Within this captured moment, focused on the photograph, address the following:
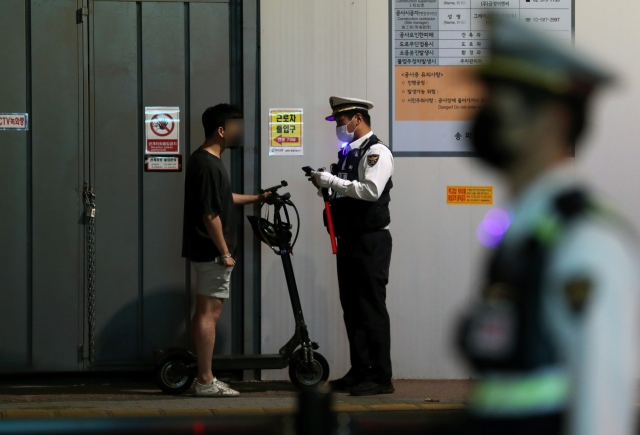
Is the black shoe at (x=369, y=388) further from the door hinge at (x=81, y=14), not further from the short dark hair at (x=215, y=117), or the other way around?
the door hinge at (x=81, y=14)

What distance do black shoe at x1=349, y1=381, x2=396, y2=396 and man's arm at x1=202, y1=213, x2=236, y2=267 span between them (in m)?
1.25

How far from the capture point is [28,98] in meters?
7.05

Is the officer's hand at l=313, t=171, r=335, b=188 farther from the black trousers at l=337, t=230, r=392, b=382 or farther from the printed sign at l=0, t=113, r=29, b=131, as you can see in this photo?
the printed sign at l=0, t=113, r=29, b=131

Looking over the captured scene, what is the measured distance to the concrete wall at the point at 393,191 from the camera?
23.7 ft

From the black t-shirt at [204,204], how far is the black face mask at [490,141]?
4.59 m

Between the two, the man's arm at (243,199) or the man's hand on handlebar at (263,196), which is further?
the man's arm at (243,199)

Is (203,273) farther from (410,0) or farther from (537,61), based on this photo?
(537,61)

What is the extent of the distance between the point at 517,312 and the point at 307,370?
518 cm

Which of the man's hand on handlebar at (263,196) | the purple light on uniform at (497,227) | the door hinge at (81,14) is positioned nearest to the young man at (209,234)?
the man's hand on handlebar at (263,196)

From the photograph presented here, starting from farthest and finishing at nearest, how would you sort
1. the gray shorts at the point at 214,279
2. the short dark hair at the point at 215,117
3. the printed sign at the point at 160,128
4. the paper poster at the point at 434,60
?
1. the paper poster at the point at 434,60
2. the printed sign at the point at 160,128
3. the short dark hair at the point at 215,117
4. the gray shorts at the point at 214,279

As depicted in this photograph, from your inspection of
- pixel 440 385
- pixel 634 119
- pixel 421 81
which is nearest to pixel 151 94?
pixel 421 81

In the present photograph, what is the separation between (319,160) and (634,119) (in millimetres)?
2600

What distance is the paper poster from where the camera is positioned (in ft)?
23.9

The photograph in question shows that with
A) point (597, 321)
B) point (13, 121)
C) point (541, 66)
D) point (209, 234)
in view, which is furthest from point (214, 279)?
point (597, 321)
